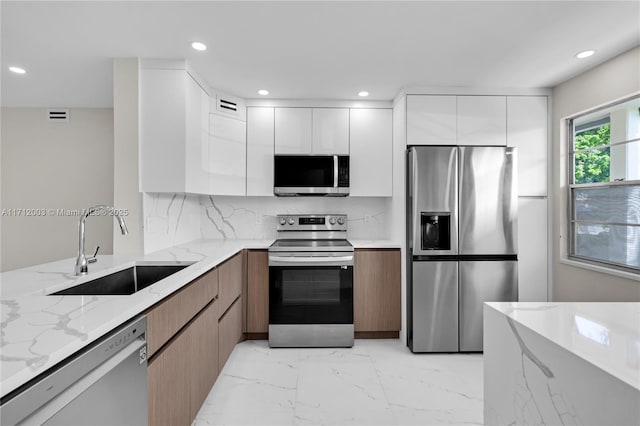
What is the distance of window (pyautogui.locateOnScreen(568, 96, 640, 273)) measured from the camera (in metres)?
2.24

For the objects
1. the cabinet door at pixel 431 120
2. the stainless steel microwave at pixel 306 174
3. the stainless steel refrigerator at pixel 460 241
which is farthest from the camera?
the stainless steel microwave at pixel 306 174

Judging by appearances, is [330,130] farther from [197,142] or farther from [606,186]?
[606,186]

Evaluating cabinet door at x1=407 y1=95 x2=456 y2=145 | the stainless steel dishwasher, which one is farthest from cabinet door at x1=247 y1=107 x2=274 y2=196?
the stainless steel dishwasher

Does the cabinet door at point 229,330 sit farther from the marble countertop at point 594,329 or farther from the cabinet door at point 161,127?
the marble countertop at point 594,329

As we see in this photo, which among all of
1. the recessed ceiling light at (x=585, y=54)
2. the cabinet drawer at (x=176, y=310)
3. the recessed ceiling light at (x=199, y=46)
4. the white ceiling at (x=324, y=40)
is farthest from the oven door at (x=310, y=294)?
the recessed ceiling light at (x=585, y=54)

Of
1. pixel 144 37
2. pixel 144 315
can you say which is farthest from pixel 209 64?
pixel 144 315

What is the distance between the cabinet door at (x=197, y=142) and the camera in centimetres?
251

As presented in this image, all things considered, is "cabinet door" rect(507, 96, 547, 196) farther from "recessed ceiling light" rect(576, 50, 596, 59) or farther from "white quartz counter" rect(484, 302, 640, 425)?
"white quartz counter" rect(484, 302, 640, 425)

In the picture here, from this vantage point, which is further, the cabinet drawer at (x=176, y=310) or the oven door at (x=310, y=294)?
the oven door at (x=310, y=294)

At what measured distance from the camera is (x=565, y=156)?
9.31 feet

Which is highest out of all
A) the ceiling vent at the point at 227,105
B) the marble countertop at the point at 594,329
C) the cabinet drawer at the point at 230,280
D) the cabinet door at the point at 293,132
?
the ceiling vent at the point at 227,105

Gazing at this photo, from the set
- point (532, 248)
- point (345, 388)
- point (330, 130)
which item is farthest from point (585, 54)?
point (345, 388)

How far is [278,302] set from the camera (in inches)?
113

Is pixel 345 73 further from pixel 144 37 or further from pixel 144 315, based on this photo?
pixel 144 315
